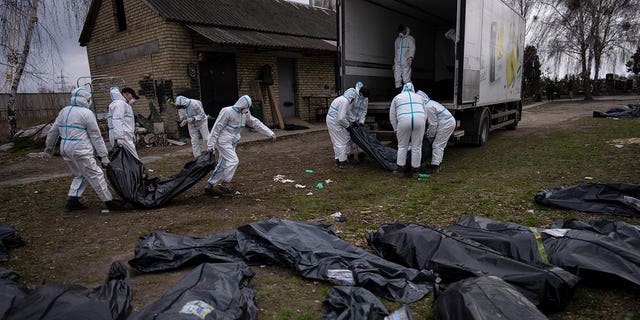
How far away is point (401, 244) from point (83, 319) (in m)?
2.21

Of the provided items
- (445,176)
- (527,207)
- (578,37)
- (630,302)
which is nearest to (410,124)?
(445,176)

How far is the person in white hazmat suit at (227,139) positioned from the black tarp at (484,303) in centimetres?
396

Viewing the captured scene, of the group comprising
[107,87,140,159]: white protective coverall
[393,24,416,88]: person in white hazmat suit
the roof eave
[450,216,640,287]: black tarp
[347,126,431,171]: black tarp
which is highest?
the roof eave

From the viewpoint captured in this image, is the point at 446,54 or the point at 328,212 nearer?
the point at 328,212

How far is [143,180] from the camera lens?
508 centimetres

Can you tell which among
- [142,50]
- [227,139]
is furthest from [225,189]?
[142,50]

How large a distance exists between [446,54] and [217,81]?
23.2 ft

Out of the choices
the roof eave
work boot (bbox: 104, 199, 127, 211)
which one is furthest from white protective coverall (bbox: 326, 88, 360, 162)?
the roof eave

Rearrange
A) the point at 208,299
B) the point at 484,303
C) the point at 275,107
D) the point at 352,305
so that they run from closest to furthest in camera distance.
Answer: the point at 484,303, the point at 208,299, the point at 352,305, the point at 275,107

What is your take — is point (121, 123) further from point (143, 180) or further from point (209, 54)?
point (209, 54)

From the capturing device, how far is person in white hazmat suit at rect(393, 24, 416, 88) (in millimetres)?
8305

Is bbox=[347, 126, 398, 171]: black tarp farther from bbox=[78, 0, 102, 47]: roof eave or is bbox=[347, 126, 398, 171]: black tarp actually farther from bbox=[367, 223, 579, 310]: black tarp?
bbox=[78, 0, 102, 47]: roof eave

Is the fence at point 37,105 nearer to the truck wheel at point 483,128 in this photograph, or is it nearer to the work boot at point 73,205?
the work boot at point 73,205

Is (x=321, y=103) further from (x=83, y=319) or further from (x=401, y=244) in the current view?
(x=83, y=319)
